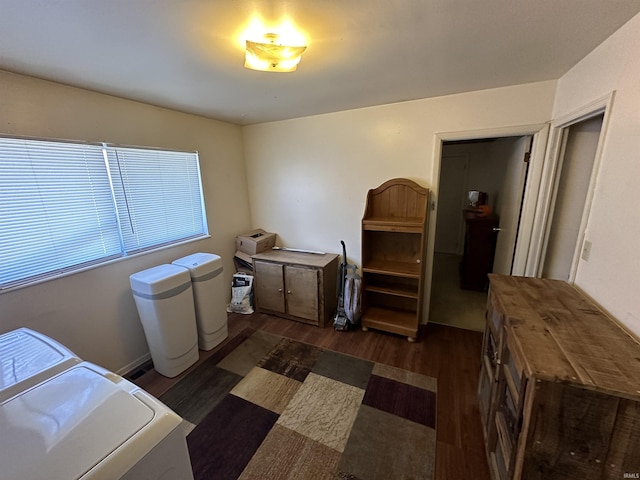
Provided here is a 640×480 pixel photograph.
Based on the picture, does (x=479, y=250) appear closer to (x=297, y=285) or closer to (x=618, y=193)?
(x=618, y=193)

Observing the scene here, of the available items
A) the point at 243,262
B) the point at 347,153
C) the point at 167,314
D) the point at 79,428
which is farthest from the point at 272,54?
the point at 243,262

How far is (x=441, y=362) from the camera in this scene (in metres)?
2.26

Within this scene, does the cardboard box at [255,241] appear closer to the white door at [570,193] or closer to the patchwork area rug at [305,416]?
the patchwork area rug at [305,416]

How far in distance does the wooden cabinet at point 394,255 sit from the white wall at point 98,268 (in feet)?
6.14

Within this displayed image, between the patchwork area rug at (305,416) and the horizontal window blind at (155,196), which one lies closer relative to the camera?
the patchwork area rug at (305,416)

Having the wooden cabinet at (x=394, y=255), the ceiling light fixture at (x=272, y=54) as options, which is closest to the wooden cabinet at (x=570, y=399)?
the wooden cabinet at (x=394, y=255)

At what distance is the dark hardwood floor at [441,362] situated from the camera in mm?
1501

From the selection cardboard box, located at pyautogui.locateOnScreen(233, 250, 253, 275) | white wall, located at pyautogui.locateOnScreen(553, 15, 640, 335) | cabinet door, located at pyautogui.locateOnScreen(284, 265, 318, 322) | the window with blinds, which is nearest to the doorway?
white wall, located at pyautogui.locateOnScreen(553, 15, 640, 335)

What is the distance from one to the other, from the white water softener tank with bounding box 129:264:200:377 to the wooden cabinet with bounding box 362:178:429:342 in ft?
5.41

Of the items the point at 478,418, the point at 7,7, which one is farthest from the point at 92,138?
the point at 478,418

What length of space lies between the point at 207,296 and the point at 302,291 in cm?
97

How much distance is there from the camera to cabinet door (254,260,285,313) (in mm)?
2957

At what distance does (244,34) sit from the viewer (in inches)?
49.9

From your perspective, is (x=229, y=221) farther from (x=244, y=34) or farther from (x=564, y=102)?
(x=564, y=102)
